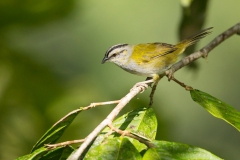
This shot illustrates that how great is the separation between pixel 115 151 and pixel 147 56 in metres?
1.19

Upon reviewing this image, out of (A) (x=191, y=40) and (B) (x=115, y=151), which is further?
(A) (x=191, y=40)

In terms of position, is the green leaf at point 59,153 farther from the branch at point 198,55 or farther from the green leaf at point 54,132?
the branch at point 198,55

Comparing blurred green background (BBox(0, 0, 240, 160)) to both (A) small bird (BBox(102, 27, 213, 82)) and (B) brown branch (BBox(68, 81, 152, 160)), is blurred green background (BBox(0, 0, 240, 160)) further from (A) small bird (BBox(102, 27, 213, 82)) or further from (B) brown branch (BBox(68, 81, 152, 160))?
(B) brown branch (BBox(68, 81, 152, 160))

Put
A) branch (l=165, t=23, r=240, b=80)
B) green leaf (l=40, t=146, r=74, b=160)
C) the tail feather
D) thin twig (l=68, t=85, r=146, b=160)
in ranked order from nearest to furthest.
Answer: thin twig (l=68, t=85, r=146, b=160) < green leaf (l=40, t=146, r=74, b=160) < branch (l=165, t=23, r=240, b=80) < the tail feather

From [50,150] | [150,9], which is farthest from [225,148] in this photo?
[50,150]

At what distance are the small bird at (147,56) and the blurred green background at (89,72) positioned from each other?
0.39 metres

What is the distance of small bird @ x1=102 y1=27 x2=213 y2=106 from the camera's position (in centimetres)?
204

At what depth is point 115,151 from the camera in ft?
3.13

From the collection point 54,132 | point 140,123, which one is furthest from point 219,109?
point 54,132

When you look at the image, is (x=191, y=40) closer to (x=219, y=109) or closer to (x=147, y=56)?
(x=147, y=56)

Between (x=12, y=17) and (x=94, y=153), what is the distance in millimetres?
2062

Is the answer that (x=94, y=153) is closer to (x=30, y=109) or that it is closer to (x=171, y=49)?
(x=171, y=49)

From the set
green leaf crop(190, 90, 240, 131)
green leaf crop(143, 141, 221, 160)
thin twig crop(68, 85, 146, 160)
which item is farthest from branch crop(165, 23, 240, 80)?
green leaf crop(143, 141, 221, 160)

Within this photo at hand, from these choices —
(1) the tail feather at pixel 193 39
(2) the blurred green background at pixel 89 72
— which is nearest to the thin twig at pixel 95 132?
(1) the tail feather at pixel 193 39
